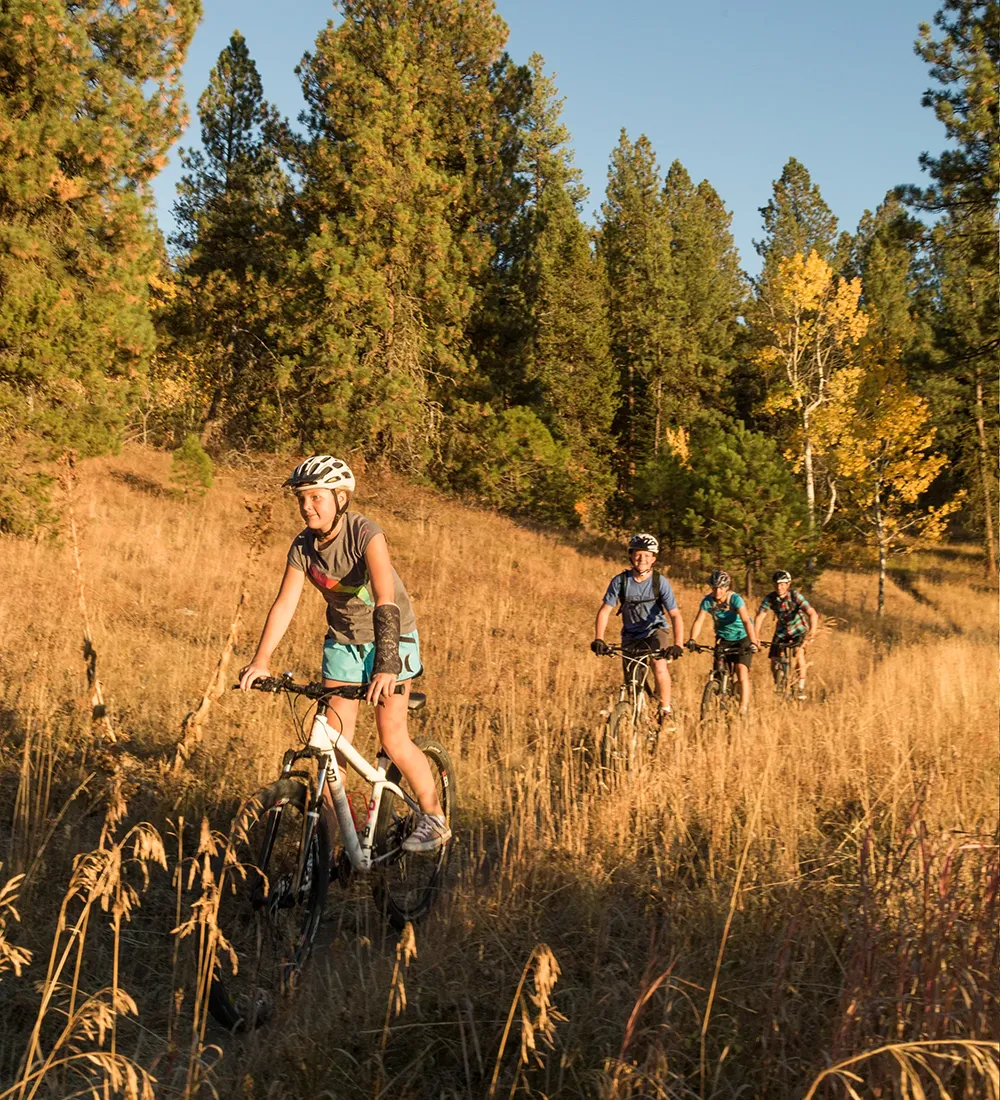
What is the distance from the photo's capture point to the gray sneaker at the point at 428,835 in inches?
177

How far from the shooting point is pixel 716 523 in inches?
1045

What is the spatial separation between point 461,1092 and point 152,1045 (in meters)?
1.24

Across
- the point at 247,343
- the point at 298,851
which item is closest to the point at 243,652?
the point at 298,851

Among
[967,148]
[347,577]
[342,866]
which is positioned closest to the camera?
[342,866]

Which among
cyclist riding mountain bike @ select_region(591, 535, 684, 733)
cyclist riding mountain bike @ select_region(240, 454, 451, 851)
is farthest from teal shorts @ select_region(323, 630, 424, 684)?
cyclist riding mountain bike @ select_region(591, 535, 684, 733)

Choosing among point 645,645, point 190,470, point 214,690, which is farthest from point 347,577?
point 190,470

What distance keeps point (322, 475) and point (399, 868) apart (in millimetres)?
2183

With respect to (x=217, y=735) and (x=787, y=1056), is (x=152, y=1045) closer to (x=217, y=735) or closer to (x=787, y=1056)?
(x=787, y=1056)

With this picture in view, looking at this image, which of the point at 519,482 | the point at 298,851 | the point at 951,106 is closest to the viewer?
the point at 298,851

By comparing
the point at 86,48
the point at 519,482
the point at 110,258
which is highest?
the point at 86,48

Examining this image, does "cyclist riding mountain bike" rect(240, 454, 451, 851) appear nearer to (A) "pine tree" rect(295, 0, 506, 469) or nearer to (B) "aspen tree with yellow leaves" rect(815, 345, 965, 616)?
(A) "pine tree" rect(295, 0, 506, 469)

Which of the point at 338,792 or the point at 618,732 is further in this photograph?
the point at 618,732

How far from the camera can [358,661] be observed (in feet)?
15.9

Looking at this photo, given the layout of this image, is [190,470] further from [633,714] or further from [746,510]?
[633,714]
